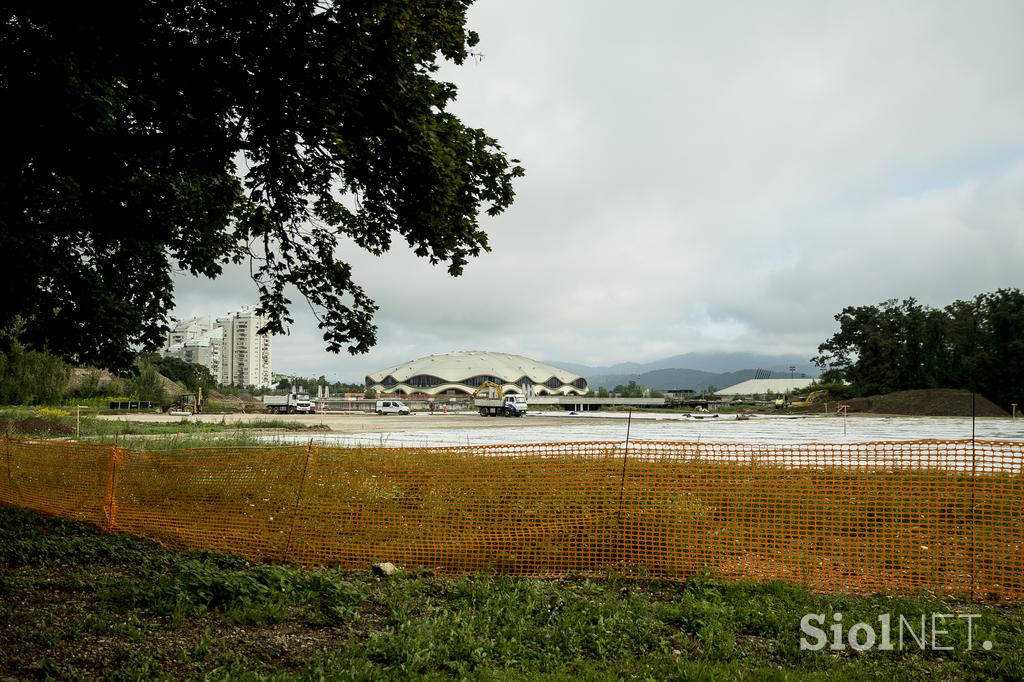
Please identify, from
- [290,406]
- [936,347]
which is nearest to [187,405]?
[290,406]

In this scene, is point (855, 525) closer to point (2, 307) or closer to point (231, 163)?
point (231, 163)

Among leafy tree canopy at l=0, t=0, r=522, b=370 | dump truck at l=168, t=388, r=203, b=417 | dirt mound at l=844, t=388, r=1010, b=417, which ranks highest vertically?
leafy tree canopy at l=0, t=0, r=522, b=370

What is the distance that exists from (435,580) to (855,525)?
4.51 meters

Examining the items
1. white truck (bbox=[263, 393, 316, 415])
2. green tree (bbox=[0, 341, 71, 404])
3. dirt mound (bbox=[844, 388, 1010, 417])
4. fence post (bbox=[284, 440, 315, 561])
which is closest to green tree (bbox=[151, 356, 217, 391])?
white truck (bbox=[263, 393, 316, 415])

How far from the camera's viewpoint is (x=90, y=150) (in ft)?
25.9

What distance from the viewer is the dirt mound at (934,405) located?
59594 mm

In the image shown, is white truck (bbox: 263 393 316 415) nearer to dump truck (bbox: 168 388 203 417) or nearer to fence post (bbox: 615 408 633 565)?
dump truck (bbox: 168 388 203 417)

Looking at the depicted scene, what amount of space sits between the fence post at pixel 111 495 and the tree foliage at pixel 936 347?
75.7 metres

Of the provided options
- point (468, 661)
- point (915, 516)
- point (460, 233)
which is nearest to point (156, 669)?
point (468, 661)

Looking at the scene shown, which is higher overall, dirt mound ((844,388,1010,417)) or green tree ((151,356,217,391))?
green tree ((151,356,217,391))

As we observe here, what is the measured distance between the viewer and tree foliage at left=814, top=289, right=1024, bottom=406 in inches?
2574

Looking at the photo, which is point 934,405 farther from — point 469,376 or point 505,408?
point 469,376

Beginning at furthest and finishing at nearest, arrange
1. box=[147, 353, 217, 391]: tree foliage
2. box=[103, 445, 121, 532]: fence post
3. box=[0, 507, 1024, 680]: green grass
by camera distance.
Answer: box=[147, 353, 217, 391]: tree foliage
box=[103, 445, 121, 532]: fence post
box=[0, 507, 1024, 680]: green grass

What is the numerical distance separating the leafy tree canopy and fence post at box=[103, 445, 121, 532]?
306 centimetres
